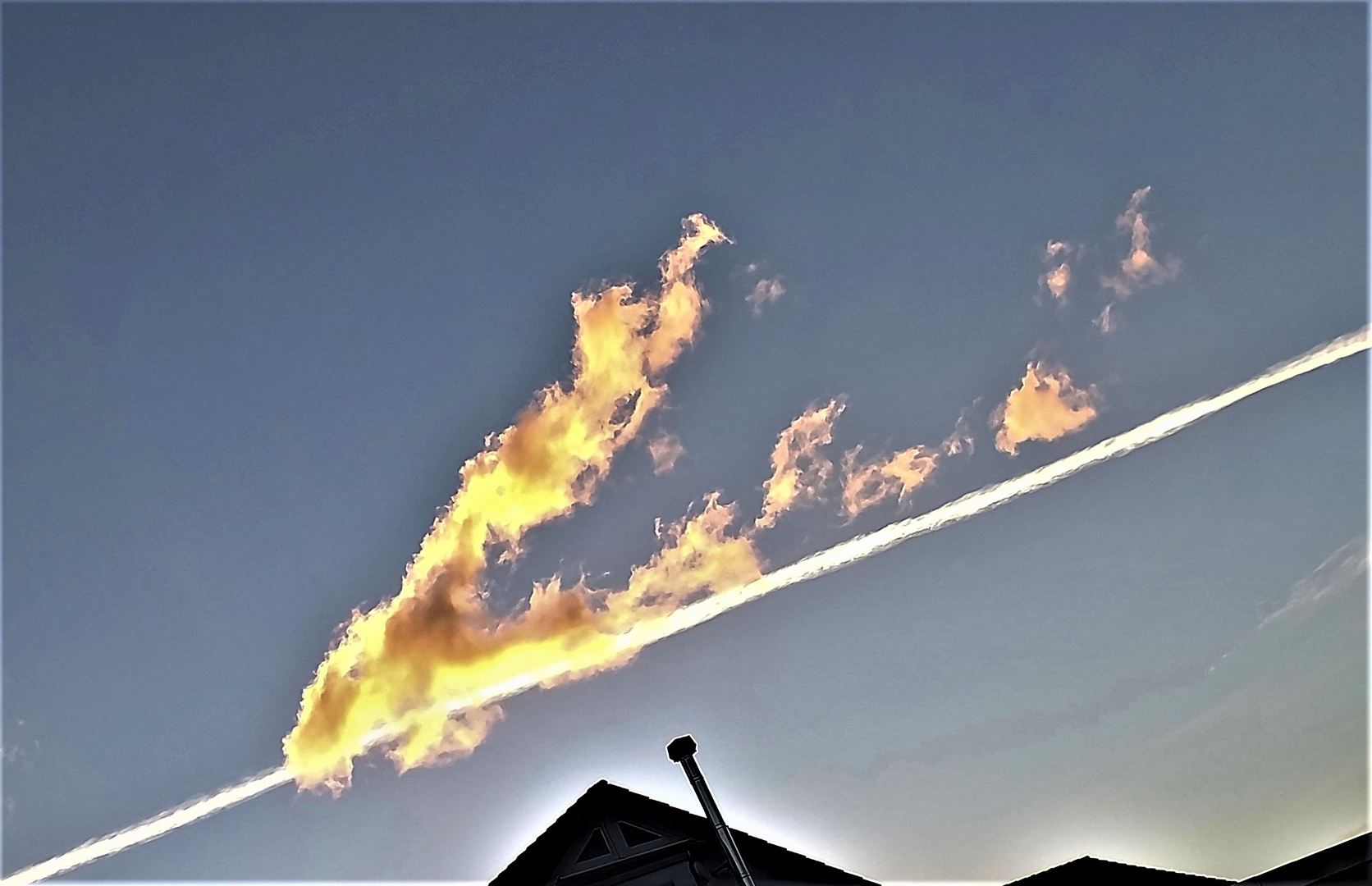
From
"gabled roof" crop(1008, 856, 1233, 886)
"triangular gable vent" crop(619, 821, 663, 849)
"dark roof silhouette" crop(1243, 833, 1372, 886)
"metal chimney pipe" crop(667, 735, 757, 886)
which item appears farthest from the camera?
"gabled roof" crop(1008, 856, 1233, 886)

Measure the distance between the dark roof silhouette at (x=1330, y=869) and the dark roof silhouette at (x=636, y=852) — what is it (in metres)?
5.11

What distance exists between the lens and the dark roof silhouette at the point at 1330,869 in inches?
412

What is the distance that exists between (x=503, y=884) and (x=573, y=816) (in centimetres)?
132

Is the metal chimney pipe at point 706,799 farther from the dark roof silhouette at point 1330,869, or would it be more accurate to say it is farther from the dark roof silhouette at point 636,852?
the dark roof silhouette at point 1330,869

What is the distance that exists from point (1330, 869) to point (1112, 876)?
5702 millimetres

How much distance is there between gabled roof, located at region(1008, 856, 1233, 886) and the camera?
15023 mm

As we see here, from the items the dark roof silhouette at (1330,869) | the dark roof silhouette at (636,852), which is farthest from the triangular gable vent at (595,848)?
the dark roof silhouette at (1330,869)

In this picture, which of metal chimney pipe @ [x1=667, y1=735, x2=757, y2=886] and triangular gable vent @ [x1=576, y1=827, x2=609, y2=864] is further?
triangular gable vent @ [x1=576, y1=827, x2=609, y2=864]

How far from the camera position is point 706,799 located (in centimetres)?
1239

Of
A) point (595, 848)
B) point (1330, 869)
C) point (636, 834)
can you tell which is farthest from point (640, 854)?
point (1330, 869)

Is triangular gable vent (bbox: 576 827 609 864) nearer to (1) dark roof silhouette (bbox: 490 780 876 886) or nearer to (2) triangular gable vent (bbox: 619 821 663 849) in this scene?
(1) dark roof silhouette (bbox: 490 780 876 886)

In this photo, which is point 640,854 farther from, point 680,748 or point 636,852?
point 680,748

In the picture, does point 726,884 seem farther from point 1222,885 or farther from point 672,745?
point 1222,885

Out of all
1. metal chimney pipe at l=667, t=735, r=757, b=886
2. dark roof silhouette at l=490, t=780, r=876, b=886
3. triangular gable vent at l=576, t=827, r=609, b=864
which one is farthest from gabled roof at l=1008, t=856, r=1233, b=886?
triangular gable vent at l=576, t=827, r=609, b=864
